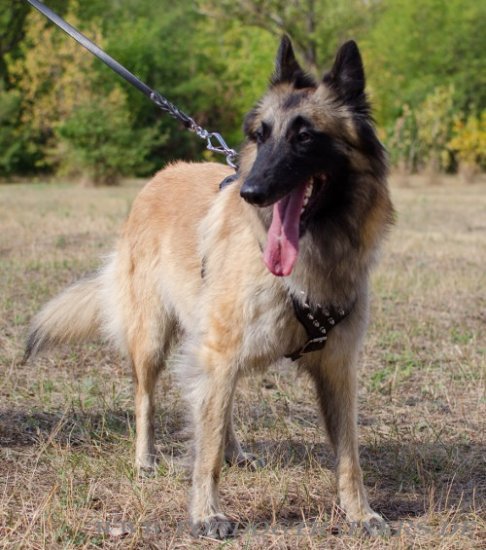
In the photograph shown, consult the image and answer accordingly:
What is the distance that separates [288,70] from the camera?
3.38 metres

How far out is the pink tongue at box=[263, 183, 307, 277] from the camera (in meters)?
3.03

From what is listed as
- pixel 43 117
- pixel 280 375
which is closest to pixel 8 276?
pixel 280 375

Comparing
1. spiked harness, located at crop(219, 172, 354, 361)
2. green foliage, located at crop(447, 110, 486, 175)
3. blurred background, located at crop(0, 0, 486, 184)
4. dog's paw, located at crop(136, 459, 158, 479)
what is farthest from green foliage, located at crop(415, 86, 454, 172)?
spiked harness, located at crop(219, 172, 354, 361)

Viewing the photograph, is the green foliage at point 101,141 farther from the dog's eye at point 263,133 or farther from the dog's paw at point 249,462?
the dog's eye at point 263,133

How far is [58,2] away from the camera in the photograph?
34.8 metres

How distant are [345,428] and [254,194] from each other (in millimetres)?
1222

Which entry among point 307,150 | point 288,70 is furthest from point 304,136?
point 288,70

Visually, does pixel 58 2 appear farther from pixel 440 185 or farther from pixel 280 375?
pixel 280 375

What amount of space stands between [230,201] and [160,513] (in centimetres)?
138

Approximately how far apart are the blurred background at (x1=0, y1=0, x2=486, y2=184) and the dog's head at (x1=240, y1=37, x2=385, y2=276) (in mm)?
21007

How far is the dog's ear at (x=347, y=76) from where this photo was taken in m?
3.20

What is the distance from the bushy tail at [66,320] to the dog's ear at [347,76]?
209cm

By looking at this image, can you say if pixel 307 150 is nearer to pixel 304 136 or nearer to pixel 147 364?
pixel 304 136

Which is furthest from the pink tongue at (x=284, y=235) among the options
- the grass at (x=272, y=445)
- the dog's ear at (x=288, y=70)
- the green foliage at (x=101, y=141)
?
the green foliage at (x=101, y=141)
